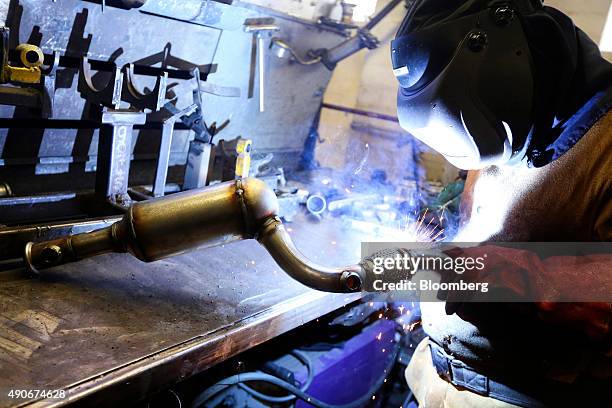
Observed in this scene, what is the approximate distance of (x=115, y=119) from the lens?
200 centimetres

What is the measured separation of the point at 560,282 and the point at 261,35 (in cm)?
224

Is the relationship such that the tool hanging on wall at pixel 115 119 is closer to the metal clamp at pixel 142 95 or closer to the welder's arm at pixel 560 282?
the metal clamp at pixel 142 95

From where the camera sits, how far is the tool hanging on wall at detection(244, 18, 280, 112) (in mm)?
2742

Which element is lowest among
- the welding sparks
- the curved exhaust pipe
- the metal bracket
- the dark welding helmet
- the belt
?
the belt

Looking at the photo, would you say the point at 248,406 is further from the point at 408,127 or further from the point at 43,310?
the point at 408,127

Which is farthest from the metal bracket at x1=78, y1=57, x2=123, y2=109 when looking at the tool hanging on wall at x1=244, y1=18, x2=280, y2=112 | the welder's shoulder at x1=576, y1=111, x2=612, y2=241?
the welder's shoulder at x1=576, y1=111, x2=612, y2=241

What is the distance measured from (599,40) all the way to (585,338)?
4.14 m

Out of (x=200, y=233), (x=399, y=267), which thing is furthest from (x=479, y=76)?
(x=200, y=233)

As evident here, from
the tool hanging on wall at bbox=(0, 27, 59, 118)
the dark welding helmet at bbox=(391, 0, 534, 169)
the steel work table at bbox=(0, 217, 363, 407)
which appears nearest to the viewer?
the steel work table at bbox=(0, 217, 363, 407)

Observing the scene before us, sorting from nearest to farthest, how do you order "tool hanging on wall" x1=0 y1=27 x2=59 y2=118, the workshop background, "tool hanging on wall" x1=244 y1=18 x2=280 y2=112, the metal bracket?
1. "tool hanging on wall" x1=0 y1=27 x2=59 y2=118
2. the metal bracket
3. "tool hanging on wall" x1=244 y1=18 x2=280 y2=112
4. the workshop background

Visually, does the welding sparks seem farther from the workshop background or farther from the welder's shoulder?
the workshop background

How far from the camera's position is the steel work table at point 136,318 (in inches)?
46.8

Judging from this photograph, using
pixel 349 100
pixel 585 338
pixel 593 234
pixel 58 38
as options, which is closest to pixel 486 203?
pixel 593 234

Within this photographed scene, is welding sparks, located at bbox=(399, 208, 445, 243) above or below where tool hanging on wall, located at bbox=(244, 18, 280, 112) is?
below
